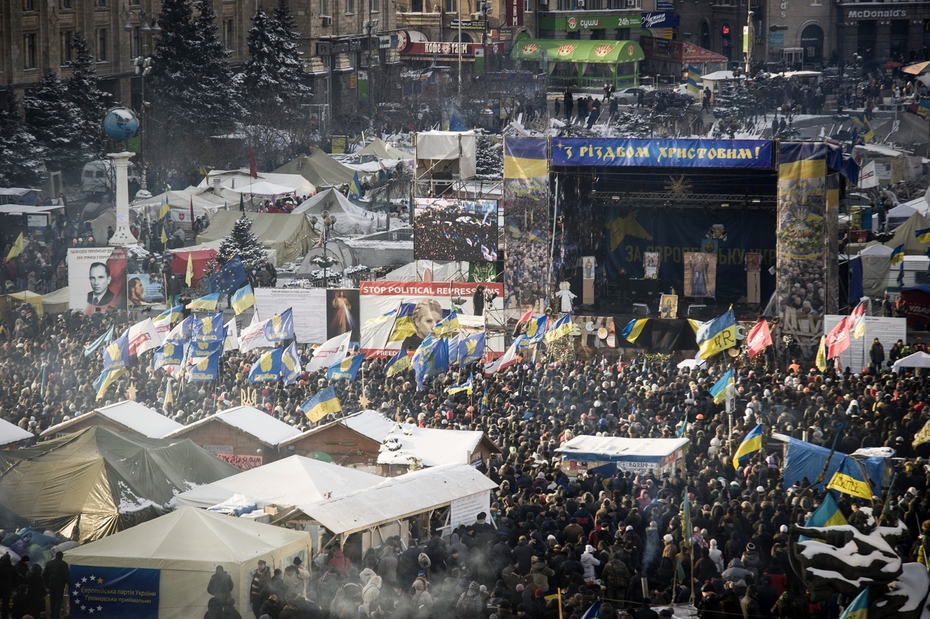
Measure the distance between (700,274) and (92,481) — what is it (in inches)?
821

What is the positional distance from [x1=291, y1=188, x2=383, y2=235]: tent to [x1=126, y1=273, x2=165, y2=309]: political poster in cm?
1017

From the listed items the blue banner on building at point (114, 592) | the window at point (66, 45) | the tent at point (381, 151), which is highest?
the window at point (66, 45)

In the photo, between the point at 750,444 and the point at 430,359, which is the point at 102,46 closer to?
the point at 430,359

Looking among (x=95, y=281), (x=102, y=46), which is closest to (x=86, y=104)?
(x=102, y=46)

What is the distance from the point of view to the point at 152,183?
54.0 metres

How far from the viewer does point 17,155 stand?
161 feet

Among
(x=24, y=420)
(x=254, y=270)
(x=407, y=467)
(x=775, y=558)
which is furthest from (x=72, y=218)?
(x=775, y=558)

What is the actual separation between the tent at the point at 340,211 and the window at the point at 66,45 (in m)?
15.3

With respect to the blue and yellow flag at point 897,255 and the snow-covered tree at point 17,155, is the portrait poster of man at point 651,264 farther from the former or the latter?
the snow-covered tree at point 17,155

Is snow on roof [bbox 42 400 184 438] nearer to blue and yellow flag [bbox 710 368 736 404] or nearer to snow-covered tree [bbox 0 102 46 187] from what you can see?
blue and yellow flag [bbox 710 368 736 404]

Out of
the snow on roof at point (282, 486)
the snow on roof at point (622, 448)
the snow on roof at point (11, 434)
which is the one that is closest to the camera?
the snow on roof at point (282, 486)

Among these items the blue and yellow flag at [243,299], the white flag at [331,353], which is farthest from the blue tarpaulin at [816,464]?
the blue and yellow flag at [243,299]

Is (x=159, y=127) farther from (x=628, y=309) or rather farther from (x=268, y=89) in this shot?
(x=628, y=309)

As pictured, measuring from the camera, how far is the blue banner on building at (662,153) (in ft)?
105
